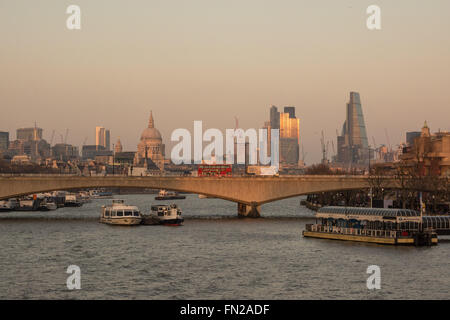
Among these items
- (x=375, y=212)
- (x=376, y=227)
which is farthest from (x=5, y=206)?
(x=376, y=227)

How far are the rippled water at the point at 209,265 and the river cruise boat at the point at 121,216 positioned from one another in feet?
31.2

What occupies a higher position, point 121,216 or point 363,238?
point 121,216

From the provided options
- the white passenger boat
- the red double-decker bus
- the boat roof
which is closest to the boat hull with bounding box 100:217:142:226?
the red double-decker bus

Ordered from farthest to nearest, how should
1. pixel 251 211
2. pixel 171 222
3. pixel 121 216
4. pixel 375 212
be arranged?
pixel 251 211 < pixel 171 222 < pixel 121 216 < pixel 375 212

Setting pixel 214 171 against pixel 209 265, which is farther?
pixel 214 171

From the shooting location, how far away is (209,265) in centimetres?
6750

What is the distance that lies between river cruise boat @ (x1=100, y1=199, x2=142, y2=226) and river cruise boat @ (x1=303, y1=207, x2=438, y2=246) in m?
30.1

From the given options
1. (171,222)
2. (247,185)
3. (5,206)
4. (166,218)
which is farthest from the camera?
(5,206)

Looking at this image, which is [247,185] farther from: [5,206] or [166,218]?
[5,206]

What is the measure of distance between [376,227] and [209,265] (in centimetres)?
2534

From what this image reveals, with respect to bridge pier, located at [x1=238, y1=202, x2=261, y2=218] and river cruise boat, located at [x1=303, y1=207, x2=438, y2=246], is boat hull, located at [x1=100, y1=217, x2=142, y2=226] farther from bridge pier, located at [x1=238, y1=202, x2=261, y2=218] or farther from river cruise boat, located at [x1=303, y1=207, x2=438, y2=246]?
river cruise boat, located at [x1=303, y1=207, x2=438, y2=246]

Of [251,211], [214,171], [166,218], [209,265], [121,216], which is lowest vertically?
[209,265]

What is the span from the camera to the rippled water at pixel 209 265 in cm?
5444
